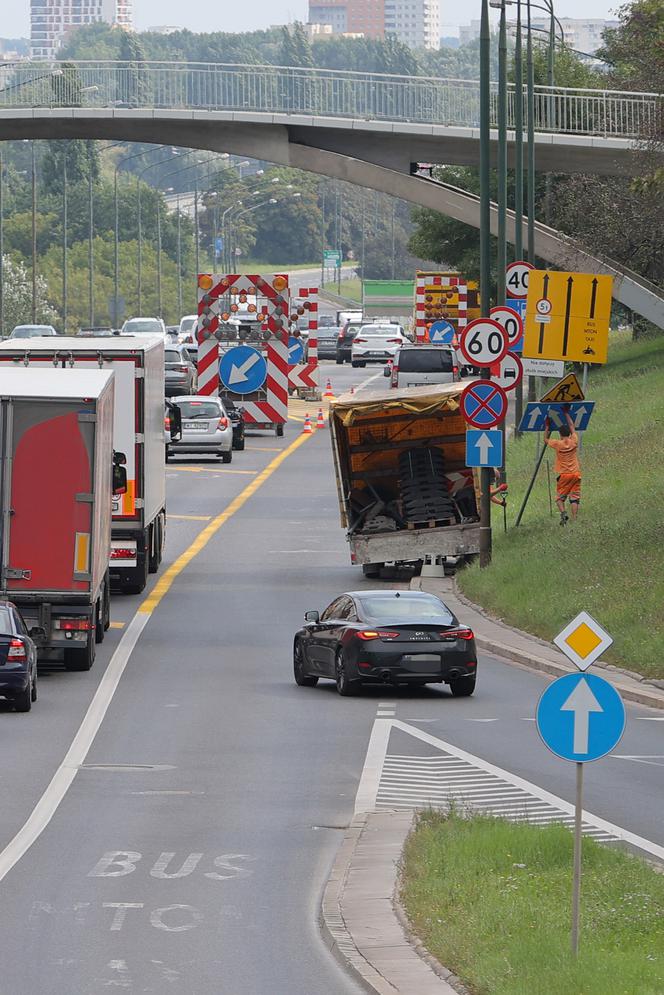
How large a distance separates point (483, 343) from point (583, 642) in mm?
20276

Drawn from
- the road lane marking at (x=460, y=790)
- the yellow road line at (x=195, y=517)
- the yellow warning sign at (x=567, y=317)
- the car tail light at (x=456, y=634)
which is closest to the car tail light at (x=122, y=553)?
the yellow warning sign at (x=567, y=317)

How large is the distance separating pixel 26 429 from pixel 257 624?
6.04 meters

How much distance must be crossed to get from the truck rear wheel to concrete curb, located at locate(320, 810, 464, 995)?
1010 centimetres

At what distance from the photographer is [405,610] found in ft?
76.8

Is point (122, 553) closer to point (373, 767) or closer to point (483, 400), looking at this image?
point (483, 400)

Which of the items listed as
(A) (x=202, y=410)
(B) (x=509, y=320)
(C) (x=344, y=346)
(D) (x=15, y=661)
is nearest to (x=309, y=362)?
(A) (x=202, y=410)

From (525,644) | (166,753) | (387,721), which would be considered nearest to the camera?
(166,753)

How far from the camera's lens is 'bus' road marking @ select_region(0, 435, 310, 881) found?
14.8m

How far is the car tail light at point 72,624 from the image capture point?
2439 centimetres

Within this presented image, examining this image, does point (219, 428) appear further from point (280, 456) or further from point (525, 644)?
point (525, 644)

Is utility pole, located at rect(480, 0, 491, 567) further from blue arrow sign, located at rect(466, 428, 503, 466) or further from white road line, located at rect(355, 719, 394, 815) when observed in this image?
white road line, located at rect(355, 719, 394, 815)

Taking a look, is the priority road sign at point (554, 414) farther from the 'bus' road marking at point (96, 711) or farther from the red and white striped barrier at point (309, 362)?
the red and white striped barrier at point (309, 362)

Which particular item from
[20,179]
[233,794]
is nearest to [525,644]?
[233,794]

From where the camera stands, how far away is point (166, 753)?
750 inches
